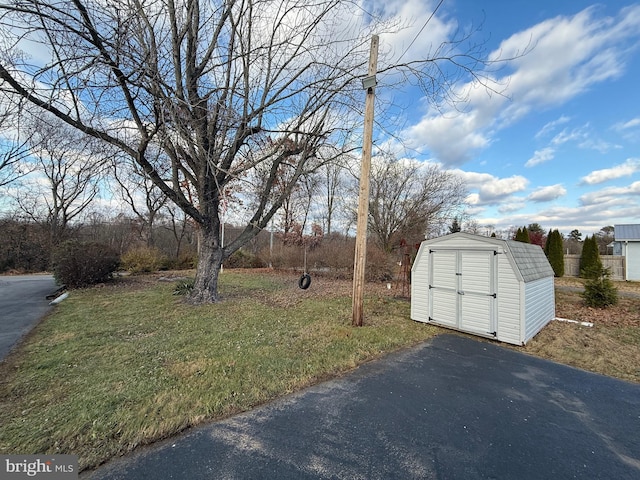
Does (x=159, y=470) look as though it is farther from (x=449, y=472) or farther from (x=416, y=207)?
(x=416, y=207)

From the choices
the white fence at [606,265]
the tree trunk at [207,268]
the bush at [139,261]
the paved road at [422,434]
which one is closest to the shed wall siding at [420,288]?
the paved road at [422,434]

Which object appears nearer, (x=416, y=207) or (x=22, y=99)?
(x=22, y=99)

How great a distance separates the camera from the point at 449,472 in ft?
6.06

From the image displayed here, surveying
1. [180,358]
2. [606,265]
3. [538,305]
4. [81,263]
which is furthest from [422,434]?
[606,265]

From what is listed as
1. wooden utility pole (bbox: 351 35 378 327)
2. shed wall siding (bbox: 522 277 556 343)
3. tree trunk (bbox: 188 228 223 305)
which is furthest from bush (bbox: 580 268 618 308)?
tree trunk (bbox: 188 228 223 305)

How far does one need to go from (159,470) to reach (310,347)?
2.53 m

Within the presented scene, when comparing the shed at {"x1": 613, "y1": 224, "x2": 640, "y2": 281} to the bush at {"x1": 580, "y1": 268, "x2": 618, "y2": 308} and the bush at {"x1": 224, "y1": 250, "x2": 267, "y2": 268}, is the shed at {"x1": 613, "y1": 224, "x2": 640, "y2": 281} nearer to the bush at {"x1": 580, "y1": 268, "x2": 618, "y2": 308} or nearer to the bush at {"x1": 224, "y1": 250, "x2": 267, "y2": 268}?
the bush at {"x1": 580, "y1": 268, "x2": 618, "y2": 308}

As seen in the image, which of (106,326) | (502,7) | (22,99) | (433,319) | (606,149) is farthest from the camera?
(606,149)

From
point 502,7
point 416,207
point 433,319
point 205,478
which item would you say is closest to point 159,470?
point 205,478

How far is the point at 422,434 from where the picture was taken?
224cm

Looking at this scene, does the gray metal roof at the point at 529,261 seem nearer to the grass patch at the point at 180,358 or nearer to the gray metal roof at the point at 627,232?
the grass patch at the point at 180,358

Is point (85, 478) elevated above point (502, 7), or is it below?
below

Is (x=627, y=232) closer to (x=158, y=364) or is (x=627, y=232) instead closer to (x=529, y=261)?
(x=529, y=261)

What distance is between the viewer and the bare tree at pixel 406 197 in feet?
53.8
